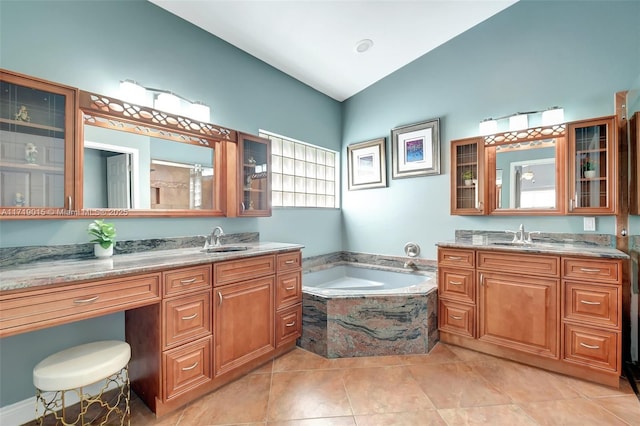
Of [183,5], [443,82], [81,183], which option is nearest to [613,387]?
[443,82]

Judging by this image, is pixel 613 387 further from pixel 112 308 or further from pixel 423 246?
pixel 112 308

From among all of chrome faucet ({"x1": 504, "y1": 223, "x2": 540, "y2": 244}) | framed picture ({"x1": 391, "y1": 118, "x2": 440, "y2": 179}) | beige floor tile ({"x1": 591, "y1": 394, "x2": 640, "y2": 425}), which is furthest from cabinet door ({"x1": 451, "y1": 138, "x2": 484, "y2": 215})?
beige floor tile ({"x1": 591, "y1": 394, "x2": 640, "y2": 425})

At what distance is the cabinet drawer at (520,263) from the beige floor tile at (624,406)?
2.69ft

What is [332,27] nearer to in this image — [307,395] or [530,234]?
[530,234]

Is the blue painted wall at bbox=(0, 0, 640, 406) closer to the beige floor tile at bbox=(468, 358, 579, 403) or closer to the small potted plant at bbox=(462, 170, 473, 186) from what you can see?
the small potted plant at bbox=(462, 170, 473, 186)

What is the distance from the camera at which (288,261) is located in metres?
2.45

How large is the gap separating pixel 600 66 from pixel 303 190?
10.3 ft

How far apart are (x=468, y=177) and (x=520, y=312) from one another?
1.41m

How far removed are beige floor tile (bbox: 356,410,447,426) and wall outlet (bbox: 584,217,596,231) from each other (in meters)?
2.10

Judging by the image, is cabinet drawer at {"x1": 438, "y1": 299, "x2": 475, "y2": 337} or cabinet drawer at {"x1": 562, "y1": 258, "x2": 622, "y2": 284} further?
cabinet drawer at {"x1": 438, "y1": 299, "x2": 475, "y2": 337}

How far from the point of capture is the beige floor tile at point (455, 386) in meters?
1.82

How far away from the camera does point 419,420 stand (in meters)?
1.65

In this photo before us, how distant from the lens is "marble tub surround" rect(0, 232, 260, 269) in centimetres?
161

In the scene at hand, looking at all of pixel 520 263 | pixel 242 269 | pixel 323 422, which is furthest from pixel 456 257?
pixel 242 269
